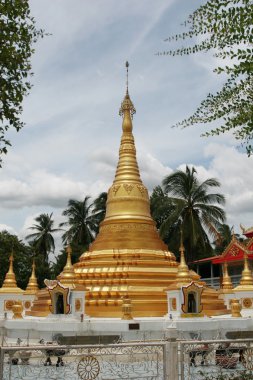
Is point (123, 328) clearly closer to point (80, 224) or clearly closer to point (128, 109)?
point (128, 109)

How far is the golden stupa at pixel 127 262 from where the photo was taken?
22766 mm

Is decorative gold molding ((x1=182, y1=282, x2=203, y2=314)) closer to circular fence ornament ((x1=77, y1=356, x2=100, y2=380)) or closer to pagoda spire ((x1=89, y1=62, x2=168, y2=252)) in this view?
pagoda spire ((x1=89, y1=62, x2=168, y2=252))

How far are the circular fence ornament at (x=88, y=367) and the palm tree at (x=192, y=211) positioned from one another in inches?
1051

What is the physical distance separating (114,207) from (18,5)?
20303mm

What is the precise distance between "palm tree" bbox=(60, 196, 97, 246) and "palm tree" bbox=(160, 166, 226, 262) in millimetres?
12758

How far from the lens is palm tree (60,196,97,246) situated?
48.5 metres

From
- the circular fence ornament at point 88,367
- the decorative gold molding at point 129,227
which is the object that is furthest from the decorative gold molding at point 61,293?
the circular fence ornament at point 88,367

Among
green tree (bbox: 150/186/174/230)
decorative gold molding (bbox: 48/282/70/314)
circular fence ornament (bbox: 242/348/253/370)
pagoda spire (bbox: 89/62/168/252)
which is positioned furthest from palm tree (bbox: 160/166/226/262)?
circular fence ornament (bbox: 242/348/253/370)

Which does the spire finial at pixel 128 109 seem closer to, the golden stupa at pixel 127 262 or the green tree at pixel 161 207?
the golden stupa at pixel 127 262

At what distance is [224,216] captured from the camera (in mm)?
36812

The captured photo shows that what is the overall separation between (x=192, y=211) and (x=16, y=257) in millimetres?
17544

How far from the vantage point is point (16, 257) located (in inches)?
1699

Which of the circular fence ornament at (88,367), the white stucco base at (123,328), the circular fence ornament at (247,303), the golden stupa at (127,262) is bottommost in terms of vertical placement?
the circular fence ornament at (88,367)

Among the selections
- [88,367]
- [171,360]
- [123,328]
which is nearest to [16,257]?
[123,328]
